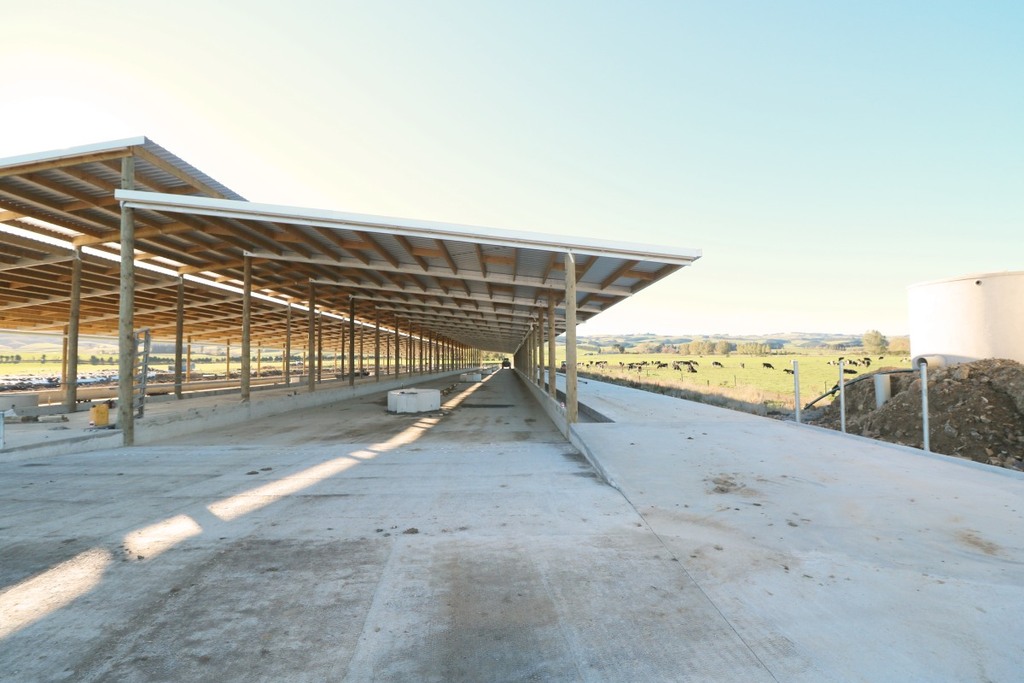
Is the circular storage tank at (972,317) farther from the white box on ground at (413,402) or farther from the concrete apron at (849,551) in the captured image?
the white box on ground at (413,402)

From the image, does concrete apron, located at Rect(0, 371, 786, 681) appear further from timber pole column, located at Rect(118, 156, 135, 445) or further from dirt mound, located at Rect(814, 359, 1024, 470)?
dirt mound, located at Rect(814, 359, 1024, 470)

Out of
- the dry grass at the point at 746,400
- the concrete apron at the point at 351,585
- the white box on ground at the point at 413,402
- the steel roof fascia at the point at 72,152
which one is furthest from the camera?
the dry grass at the point at 746,400

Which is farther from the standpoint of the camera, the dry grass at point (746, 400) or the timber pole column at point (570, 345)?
the dry grass at point (746, 400)

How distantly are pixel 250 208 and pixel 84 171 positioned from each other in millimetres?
4670

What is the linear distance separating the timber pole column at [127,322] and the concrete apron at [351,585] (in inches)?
146

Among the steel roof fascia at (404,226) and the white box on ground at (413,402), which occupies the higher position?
the steel roof fascia at (404,226)

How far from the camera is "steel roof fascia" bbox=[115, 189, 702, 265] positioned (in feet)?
35.9

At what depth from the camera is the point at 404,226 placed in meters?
11.5

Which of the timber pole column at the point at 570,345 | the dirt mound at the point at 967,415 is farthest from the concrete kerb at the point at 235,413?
the dirt mound at the point at 967,415

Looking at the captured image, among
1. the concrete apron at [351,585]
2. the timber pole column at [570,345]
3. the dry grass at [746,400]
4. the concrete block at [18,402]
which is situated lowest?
the dry grass at [746,400]

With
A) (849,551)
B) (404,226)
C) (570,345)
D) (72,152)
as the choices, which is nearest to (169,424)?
(72,152)

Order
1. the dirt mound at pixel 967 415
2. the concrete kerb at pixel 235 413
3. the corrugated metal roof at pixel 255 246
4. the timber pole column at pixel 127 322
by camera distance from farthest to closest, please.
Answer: the dirt mound at pixel 967 415 < the concrete kerb at pixel 235 413 < the corrugated metal roof at pixel 255 246 < the timber pole column at pixel 127 322

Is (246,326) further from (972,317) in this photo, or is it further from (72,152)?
(972,317)

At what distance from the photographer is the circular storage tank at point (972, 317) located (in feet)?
45.9
